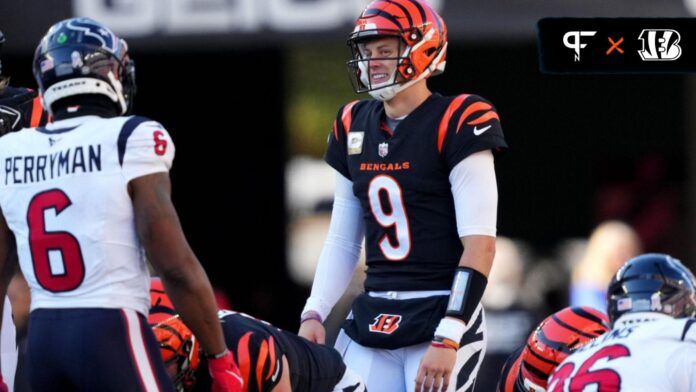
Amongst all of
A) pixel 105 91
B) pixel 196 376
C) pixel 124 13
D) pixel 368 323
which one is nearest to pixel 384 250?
pixel 368 323

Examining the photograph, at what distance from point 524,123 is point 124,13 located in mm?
4202

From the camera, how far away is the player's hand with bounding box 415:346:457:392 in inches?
186

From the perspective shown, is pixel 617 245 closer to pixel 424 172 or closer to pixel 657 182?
pixel 657 182

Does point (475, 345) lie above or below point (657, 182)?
above

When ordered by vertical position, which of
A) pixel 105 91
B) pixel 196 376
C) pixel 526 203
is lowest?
pixel 526 203

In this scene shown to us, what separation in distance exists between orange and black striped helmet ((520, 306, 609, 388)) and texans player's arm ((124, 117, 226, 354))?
1503 millimetres

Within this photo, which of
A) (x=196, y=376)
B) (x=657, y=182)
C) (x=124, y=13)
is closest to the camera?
(x=196, y=376)

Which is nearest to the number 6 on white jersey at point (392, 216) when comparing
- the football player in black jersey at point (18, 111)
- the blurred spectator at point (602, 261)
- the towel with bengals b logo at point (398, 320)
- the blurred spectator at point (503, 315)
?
the towel with bengals b logo at point (398, 320)

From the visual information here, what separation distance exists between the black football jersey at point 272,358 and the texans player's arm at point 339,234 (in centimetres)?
27

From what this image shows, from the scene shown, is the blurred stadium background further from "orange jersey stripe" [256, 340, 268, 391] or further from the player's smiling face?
"orange jersey stripe" [256, 340, 268, 391]

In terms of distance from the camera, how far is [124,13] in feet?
29.8

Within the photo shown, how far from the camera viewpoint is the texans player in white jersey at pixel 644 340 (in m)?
4.14

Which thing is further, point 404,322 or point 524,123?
point 524,123

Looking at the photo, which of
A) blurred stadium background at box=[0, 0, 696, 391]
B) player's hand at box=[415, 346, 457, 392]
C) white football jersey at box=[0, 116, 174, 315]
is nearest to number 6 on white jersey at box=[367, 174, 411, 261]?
player's hand at box=[415, 346, 457, 392]
